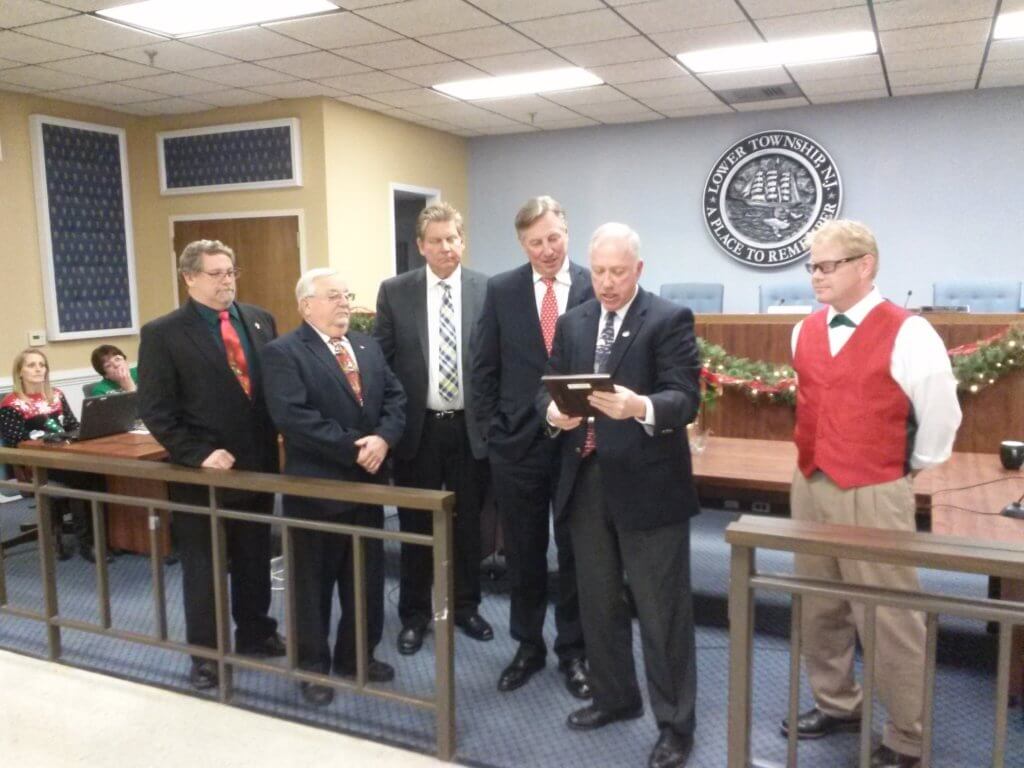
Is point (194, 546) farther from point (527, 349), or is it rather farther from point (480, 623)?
point (527, 349)

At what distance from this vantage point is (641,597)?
2143mm

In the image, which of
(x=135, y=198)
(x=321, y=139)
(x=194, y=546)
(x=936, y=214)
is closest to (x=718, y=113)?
(x=936, y=214)

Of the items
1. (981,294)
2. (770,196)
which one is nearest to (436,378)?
(981,294)

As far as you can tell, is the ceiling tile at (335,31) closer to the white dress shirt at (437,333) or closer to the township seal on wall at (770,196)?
the white dress shirt at (437,333)

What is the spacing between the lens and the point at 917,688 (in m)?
2.01

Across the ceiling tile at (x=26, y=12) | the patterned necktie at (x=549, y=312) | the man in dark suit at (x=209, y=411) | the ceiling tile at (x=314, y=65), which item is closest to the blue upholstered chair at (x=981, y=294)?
the ceiling tile at (x=314, y=65)

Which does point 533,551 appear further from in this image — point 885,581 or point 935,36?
point 935,36

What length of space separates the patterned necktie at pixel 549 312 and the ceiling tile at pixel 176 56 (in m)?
3.32

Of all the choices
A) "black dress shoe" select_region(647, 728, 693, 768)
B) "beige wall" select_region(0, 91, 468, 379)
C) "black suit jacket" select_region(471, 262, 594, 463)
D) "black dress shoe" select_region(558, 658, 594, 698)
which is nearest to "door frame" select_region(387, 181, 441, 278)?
"beige wall" select_region(0, 91, 468, 379)

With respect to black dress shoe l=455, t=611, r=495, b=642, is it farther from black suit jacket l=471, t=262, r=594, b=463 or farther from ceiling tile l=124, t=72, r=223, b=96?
ceiling tile l=124, t=72, r=223, b=96

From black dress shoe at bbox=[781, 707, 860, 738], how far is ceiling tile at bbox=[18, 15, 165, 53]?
4418mm

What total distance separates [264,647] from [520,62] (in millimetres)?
3985

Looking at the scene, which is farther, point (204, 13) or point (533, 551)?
point (204, 13)

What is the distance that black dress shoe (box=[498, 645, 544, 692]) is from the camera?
2631 millimetres
